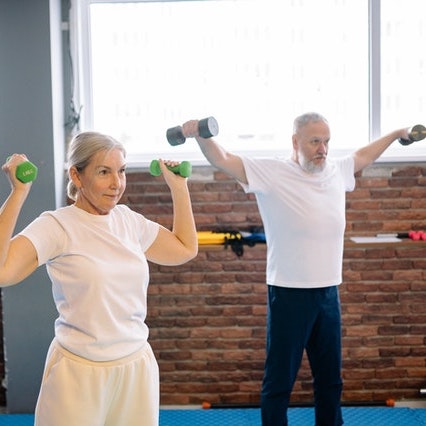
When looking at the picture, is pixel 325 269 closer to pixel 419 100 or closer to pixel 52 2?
pixel 419 100

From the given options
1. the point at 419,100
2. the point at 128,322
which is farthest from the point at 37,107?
the point at 419,100

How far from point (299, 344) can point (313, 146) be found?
96cm

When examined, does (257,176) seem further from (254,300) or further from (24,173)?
(24,173)

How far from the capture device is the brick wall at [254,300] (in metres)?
3.80

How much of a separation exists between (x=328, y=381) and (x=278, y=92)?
1837mm

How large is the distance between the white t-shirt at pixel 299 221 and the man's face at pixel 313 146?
5 cm

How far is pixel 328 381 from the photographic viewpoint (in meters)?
3.01

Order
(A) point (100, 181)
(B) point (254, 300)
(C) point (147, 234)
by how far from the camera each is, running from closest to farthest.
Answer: (A) point (100, 181), (C) point (147, 234), (B) point (254, 300)

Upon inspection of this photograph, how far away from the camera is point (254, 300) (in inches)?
151

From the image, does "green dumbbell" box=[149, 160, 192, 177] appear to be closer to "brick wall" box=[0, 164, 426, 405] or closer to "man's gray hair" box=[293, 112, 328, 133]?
"man's gray hair" box=[293, 112, 328, 133]

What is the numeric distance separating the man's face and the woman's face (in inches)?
51.4

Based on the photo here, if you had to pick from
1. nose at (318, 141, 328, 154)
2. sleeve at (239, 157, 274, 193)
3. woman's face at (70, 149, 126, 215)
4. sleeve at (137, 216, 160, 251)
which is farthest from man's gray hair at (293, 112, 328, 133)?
woman's face at (70, 149, 126, 215)

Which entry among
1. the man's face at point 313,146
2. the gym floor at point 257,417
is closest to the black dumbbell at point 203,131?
the man's face at point 313,146

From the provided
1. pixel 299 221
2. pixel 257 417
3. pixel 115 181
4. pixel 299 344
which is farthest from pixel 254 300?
pixel 115 181
